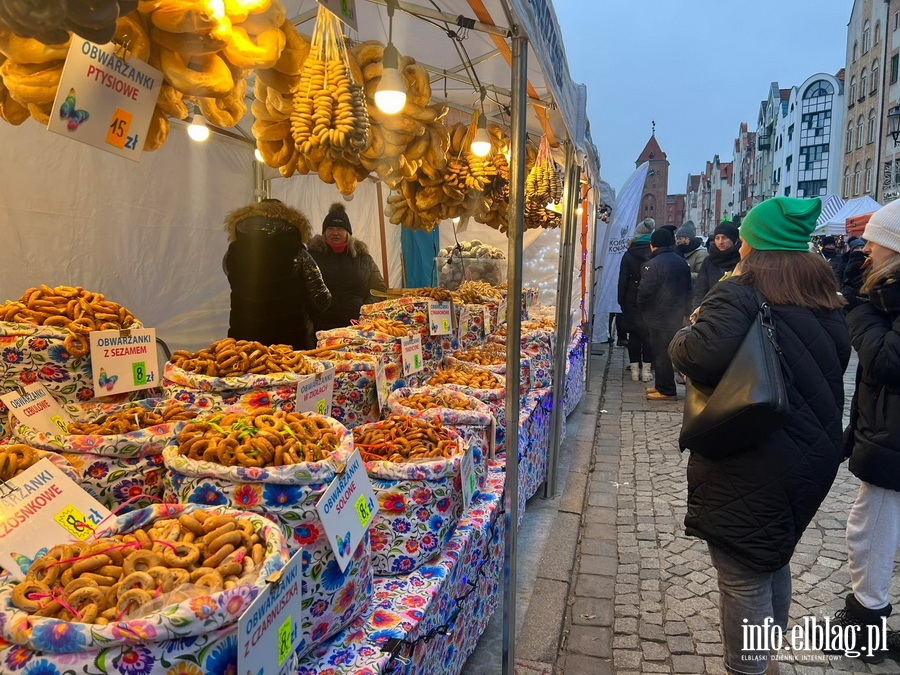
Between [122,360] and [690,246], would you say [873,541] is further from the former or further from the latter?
[690,246]

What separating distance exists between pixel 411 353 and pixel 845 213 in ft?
71.0

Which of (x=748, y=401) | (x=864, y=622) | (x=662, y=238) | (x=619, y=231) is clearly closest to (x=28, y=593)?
(x=748, y=401)

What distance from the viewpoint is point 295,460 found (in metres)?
1.57

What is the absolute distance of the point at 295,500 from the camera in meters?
1.51

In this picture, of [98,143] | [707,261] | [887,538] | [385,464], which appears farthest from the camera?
[707,261]

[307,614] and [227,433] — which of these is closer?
[307,614]

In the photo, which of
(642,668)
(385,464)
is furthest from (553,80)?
(642,668)

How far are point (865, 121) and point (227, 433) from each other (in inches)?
1753

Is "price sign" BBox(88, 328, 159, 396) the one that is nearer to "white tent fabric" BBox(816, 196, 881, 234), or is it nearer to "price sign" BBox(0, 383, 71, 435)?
"price sign" BBox(0, 383, 71, 435)

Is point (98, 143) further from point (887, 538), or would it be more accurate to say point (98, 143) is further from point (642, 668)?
point (887, 538)

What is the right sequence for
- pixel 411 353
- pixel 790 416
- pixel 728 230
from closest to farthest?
pixel 790 416, pixel 411 353, pixel 728 230

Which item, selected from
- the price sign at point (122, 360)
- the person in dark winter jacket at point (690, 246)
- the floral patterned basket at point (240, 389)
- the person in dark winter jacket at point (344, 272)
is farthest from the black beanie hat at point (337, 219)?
the person in dark winter jacket at point (690, 246)

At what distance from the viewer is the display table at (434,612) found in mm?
1618

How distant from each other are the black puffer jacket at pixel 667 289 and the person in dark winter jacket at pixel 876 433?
5.38 meters
